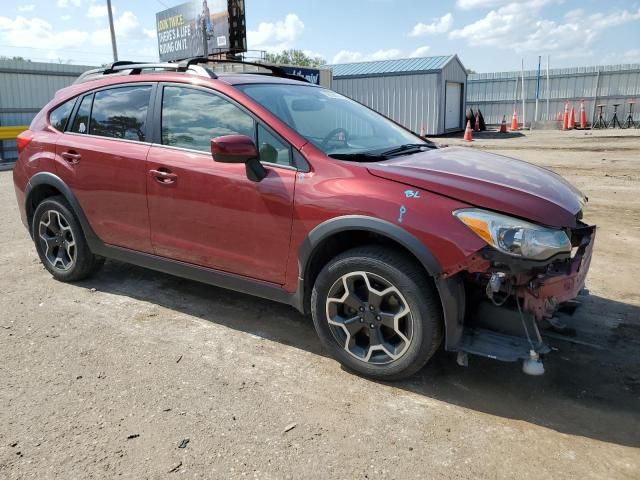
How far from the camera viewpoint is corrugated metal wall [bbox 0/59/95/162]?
17.8 meters

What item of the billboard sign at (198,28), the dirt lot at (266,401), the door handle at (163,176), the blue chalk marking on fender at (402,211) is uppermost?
the billboard sign at (198,28)

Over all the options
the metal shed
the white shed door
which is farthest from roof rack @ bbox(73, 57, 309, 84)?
the white shed door

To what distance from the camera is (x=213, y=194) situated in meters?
3.61

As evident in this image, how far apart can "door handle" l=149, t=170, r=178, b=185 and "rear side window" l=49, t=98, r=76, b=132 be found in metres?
1.37

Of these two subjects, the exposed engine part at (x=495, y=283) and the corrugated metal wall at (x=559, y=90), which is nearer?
the exposed engine part at (x=495, y=283)

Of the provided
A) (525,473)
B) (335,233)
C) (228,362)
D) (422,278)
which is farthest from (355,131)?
(525,473)

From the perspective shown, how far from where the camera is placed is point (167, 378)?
3.26 metres

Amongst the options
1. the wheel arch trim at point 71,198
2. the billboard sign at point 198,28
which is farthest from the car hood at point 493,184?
the billboard sign at point 198,28

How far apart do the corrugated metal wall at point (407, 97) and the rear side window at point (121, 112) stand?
64.4ft

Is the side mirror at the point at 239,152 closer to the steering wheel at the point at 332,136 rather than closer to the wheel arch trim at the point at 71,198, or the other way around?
the steering wheel at the point at 332,136

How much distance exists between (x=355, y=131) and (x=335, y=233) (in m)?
1.10

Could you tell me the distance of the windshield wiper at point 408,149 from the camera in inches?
143

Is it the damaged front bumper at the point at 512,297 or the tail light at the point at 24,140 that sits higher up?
the tail light at the point at 24,140

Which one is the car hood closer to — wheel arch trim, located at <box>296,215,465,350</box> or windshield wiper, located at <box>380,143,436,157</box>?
windshield wiper, located at <box>380,143,436,157</box>
